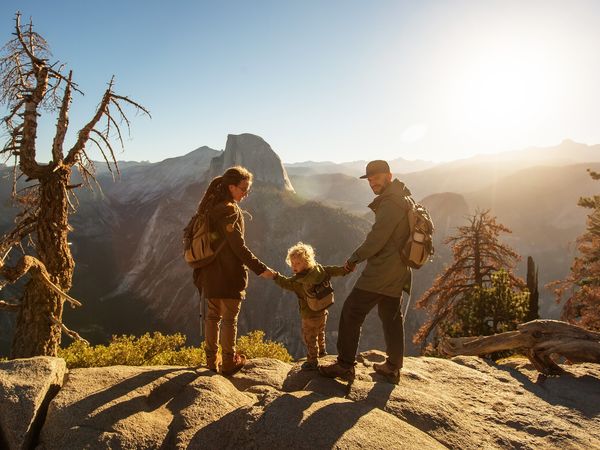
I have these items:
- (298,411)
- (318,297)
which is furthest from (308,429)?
(318,297)

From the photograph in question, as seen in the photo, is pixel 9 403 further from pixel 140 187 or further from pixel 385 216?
pixel 140 187

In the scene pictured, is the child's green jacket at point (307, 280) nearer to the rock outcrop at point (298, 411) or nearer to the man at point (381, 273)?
the man at point (381, 273)

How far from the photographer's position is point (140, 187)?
10656 cm

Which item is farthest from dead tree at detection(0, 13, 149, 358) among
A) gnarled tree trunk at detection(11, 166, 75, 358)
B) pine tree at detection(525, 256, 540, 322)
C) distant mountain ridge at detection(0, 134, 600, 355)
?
distant mountain ridge at detection(0, 134, 600, 355)

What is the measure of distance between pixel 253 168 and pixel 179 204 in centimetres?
2103

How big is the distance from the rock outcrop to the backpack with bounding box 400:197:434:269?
161cm

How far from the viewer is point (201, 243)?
4.96 metres

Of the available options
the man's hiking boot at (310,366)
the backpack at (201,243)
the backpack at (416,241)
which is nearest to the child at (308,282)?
the man's hiking boot at (310,366)

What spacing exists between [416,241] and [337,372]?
1964 millimetres

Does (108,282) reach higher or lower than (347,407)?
lower

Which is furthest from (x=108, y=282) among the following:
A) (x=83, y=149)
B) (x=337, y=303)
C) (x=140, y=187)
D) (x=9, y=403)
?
(x=9, y=403)

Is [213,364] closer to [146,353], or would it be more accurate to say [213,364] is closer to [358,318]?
[358,318]

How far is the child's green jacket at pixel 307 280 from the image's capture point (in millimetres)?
5074

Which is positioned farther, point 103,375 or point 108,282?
point 108,282
